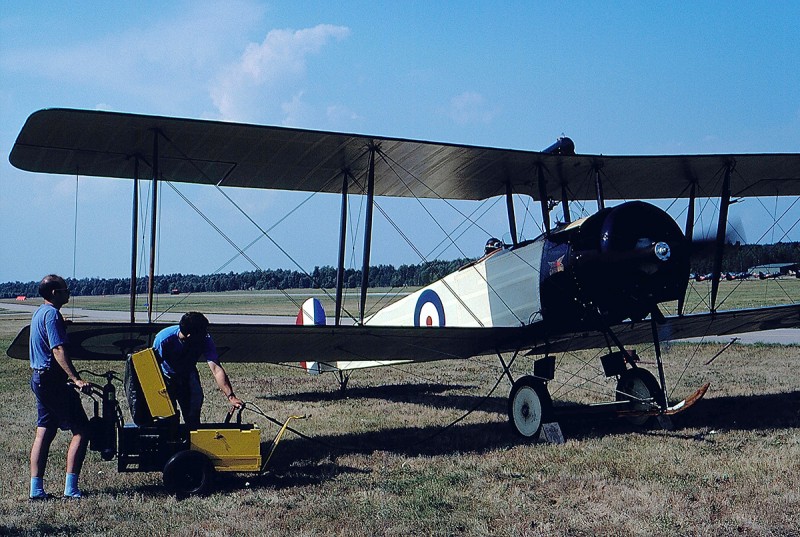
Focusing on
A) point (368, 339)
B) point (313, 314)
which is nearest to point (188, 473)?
point (368, 339)

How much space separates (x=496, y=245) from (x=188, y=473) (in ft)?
16.3

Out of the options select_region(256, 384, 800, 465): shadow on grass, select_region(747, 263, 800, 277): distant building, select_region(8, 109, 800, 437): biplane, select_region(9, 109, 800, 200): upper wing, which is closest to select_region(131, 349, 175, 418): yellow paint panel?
select_region(8, 109, 800, 437): biplane

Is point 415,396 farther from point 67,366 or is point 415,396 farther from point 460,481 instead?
point 67,366

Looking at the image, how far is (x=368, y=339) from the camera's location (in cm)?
827

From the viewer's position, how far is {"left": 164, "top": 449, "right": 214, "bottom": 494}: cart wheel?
5.46 metres

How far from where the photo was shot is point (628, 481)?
565 cm

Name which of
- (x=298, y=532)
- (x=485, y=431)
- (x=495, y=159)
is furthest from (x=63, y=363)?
(x=495, y=159)

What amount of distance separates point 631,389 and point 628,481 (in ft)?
10.7

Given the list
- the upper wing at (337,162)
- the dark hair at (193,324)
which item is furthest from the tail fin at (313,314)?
the dark hair at (193,324)

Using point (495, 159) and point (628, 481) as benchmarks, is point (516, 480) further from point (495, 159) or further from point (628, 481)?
point (495, 159)

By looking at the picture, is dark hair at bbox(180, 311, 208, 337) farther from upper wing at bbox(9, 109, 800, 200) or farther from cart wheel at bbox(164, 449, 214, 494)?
upper wing at bbox(9, 109, 800, 200)

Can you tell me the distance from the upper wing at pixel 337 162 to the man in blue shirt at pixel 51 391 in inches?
80.9

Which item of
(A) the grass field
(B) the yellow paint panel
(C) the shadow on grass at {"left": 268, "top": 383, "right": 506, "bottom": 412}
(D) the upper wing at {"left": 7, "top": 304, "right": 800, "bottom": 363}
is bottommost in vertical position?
(A) the grass field

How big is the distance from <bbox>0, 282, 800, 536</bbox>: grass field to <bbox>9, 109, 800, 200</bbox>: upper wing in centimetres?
292
